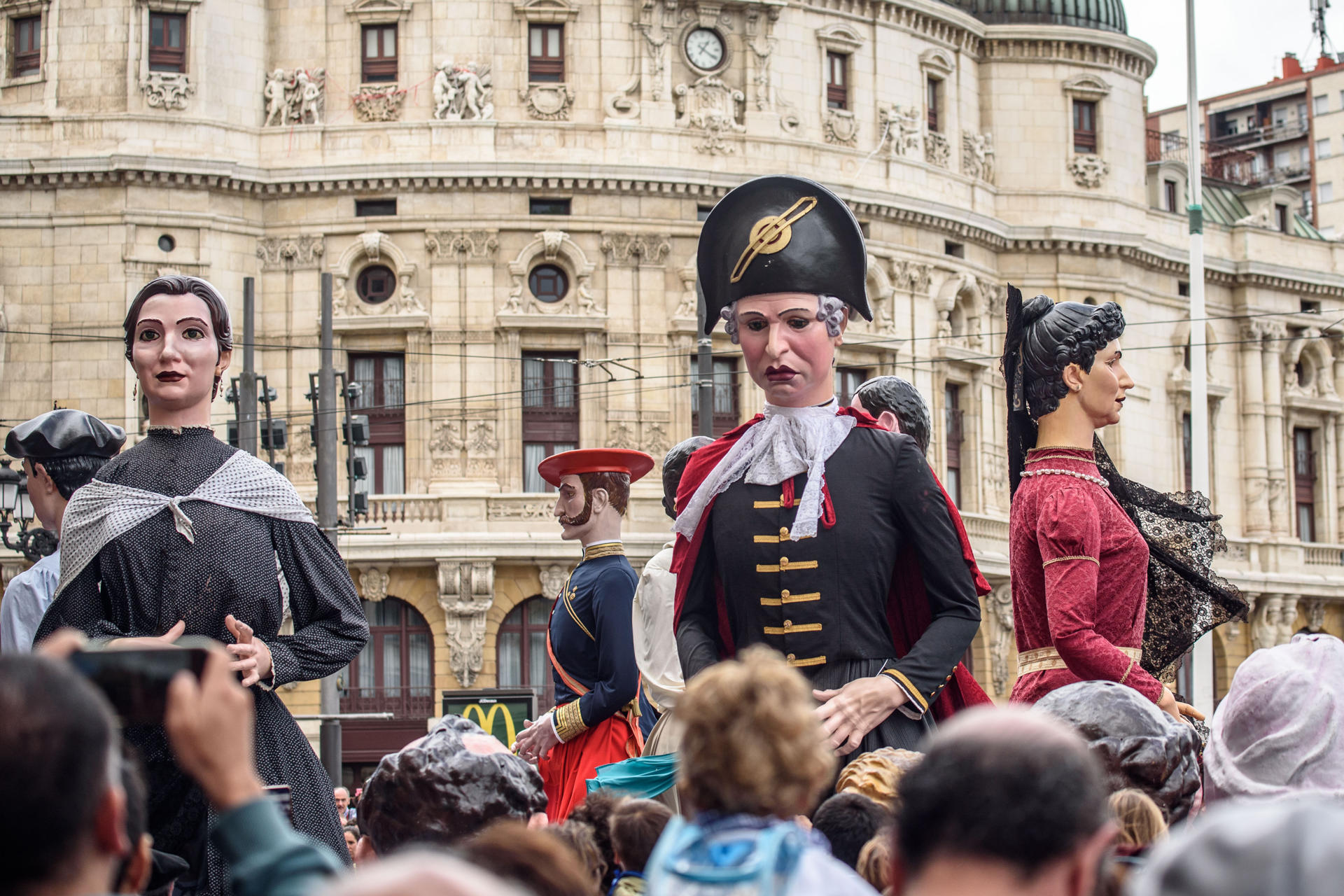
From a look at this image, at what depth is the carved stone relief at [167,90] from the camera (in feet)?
116

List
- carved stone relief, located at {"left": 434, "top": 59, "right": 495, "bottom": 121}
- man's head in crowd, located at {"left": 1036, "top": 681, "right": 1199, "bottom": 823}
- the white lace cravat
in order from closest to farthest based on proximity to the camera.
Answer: man's head in crowd, located at {"left": 1036, "top": 681, "right": 1199, "bottom": 823}, the white lace cravat, carved stone relief, located at {"left": 434, "top": 59, "right": 495, "bottom": 121}

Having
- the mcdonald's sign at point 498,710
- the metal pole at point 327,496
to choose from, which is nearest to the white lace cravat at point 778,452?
the mcdonald's sign at point 498,710

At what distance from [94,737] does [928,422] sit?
6240 millimetres

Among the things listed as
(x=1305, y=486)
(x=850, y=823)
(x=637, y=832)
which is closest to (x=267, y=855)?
(x=637, y=832)

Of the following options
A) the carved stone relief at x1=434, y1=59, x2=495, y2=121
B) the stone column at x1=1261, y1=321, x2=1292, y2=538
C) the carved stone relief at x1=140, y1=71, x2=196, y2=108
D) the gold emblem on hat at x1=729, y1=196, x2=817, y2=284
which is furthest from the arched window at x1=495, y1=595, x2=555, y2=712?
the gold emblem on hat at x1=729, y1=196, x2=817, y2=284

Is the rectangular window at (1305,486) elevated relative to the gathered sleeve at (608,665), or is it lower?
elevated

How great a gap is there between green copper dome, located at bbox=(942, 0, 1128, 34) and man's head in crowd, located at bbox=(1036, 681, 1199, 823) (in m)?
39.2

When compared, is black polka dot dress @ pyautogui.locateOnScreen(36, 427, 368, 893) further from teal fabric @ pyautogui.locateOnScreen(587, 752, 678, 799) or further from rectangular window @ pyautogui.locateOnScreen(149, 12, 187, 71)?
rectangular window @ pyautogui.locateOnScreen(149, 12, 187, 71)

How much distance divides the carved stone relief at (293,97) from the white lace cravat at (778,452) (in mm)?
31360

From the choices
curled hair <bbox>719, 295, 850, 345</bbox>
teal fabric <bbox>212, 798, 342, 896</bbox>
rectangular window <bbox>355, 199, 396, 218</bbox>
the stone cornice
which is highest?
the stone cornice

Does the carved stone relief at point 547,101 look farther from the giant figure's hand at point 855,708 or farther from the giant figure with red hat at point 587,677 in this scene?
the giant figure's hand at point 855,708

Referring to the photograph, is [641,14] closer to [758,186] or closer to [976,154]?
[976,154]

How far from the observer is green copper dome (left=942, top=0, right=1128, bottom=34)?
42938 millimetres

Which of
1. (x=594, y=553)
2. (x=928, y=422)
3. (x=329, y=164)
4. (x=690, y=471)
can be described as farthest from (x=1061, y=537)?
(x=329, y=164)
